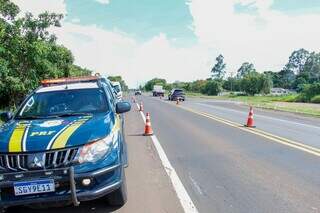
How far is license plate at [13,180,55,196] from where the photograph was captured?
546 cm

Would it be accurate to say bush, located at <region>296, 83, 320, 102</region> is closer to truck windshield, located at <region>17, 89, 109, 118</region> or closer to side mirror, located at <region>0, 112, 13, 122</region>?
truck windshield, located at <region>17, 89, 109, 118</region>

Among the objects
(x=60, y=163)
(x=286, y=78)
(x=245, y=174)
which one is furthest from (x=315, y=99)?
(x=286, y=78)

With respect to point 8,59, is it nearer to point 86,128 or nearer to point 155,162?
point 155,162

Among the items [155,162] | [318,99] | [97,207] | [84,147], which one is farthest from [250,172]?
[318,99]

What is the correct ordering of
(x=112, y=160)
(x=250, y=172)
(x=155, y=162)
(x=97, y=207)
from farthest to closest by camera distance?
1. (x=155, y=162)
2. (x=250, y=172)
3. (x=97, y=207)
4. (x=112, y=160)

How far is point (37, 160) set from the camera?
5523 mm

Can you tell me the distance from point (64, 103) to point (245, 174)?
363cm

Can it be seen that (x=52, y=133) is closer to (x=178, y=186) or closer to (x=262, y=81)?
(x=178, y=186)

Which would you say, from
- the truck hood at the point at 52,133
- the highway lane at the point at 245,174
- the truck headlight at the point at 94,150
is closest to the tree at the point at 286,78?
the highway lane at the point at 245,174

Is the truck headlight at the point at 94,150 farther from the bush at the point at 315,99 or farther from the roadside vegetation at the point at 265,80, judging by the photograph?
the roadside vegetation at the point at 265,80

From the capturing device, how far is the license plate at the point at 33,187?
5461 mm

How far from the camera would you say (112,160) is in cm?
587

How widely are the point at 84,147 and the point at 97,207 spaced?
118 cm

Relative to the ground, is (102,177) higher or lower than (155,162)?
higher
